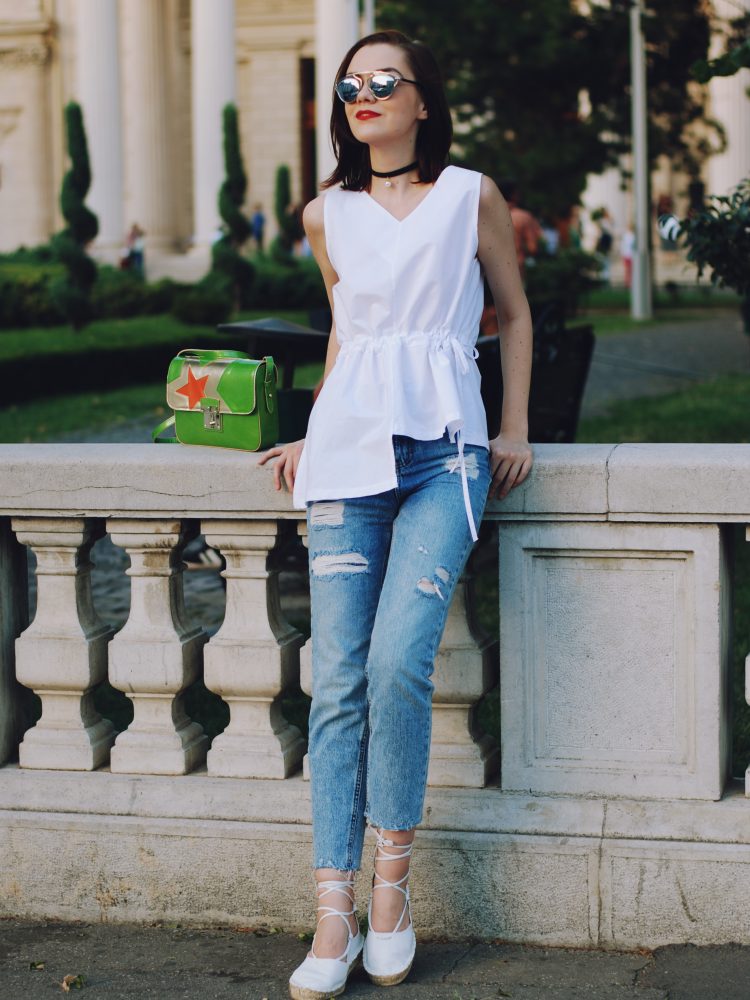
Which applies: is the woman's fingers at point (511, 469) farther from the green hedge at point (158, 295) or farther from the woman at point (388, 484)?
the green hedge at point (158, 295)

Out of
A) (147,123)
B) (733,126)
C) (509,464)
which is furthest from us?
(733,126)

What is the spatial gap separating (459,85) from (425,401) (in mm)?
22104

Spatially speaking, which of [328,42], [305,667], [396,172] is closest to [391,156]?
[396,172]

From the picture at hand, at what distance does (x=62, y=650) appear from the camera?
375 cm

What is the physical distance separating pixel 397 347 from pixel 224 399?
488 mm

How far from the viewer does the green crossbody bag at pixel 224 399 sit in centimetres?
354

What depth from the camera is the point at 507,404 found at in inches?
138

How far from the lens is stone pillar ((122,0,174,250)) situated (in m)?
40.5

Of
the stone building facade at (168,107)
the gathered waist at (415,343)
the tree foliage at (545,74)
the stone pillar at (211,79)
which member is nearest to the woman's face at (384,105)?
the gathered waist at (415,343)

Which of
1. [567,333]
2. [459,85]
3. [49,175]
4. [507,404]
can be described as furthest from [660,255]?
[507,404]

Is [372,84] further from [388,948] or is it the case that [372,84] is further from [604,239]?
[604,239]

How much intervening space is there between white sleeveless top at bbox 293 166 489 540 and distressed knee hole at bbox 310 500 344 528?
1.0 inches

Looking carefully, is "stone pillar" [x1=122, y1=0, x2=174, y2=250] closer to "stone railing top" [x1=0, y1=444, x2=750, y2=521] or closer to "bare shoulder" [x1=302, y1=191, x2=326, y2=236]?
"stone railing top" [x1=0, y1=444, x2=750, y2=521]

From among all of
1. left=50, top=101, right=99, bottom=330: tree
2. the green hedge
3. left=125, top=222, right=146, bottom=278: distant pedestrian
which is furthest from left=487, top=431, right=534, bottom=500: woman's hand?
left=125, top=222, right=146, bottom=278: distant pedestrian
